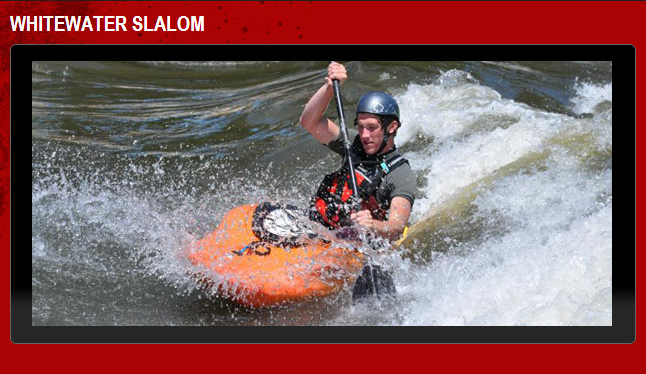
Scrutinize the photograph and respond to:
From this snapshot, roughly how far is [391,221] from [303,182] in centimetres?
284

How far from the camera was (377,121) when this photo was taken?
4910mm

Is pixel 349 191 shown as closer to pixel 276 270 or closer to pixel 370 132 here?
pixel 370 132

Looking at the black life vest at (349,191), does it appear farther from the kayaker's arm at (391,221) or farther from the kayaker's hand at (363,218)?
the kayaker's hand at (363,218)

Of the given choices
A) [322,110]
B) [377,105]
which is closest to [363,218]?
[377,105]

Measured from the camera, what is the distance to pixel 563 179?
22.0 feet

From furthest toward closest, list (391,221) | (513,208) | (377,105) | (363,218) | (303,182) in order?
(303,182) → (513,208) → (377,105) → (391,221) → (363,218)

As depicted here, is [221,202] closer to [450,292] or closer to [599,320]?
[450,292]

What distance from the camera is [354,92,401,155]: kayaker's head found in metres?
4.86

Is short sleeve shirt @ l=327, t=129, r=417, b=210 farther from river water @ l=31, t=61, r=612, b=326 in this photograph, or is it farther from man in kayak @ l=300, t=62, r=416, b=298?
river water @ l=31, t=61, r=612, b=326

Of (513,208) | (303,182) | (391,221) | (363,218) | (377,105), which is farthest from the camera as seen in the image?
(303,182)

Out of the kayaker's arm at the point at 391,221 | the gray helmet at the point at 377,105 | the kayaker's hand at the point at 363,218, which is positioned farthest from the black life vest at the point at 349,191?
the kayaker's hand at the point at 363,218

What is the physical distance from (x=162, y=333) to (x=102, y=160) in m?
4.63

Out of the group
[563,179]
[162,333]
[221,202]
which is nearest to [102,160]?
[221,202]

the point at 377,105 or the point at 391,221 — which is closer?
the point at 391,221
